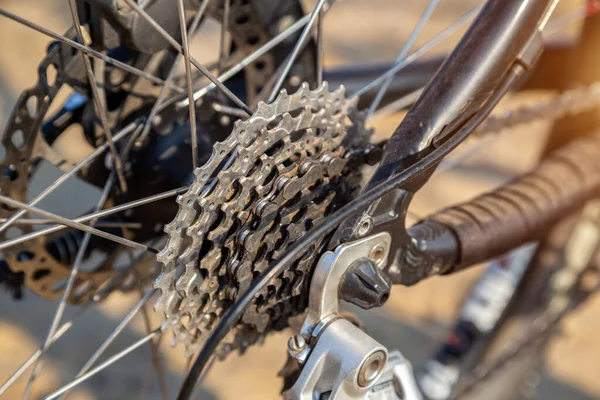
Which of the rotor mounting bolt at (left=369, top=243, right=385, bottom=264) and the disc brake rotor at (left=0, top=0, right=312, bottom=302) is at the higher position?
the disc brake rotor at (left=0, top=0, right=312, bottom=302)

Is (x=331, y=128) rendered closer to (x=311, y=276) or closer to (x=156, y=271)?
(x=311, y=276)

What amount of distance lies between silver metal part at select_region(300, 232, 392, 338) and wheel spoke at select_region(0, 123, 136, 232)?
0.22 meters

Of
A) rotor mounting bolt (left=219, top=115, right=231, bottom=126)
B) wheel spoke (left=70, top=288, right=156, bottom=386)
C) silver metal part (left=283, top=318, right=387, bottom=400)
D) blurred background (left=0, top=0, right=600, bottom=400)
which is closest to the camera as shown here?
silver metal part (left=283, top=318, right=387, bottom=400)

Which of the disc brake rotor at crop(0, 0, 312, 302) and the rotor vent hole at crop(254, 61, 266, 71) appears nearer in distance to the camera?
the disc brake rotor at crop(0, 0, 312, 302)

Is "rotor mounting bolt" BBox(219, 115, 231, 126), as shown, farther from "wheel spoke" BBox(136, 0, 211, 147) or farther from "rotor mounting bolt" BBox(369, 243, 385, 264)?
"rotor mounting bolt" BBox(369, 243, 385, 264)

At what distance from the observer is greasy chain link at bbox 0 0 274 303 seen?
476 mm

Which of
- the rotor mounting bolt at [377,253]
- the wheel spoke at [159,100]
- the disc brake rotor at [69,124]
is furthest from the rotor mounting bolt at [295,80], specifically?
the rotor mounting bolt at [377,253]

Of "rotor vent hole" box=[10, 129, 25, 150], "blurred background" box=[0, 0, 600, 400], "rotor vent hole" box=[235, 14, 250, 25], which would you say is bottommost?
"blurred background" box=[0, 0, 600, 400]

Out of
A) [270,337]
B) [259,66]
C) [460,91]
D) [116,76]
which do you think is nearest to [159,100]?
[116,76]

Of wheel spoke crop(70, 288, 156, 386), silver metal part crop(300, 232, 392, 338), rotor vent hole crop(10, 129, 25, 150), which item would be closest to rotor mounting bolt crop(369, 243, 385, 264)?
silver metal part crop(300, 232, 392, 338)

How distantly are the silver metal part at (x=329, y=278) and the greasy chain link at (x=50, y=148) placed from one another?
0.78 feet

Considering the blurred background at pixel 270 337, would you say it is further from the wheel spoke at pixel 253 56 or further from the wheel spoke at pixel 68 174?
the wheel spoke at pixel 68 174

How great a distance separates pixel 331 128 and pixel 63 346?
0.90 metres

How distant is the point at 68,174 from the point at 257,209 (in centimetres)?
18
